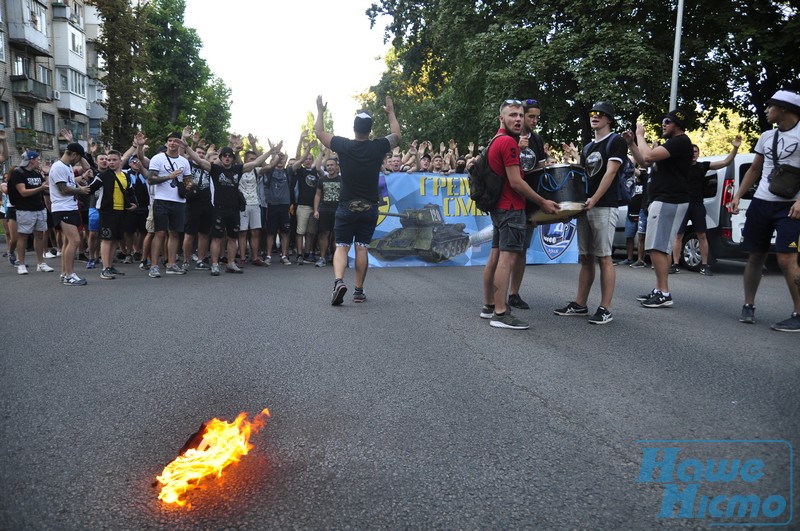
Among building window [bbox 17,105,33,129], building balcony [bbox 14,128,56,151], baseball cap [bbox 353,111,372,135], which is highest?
building window [bbox 17,105,33,129]

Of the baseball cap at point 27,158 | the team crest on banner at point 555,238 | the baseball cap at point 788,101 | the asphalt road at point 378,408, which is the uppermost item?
the baseball cap at point 788,101

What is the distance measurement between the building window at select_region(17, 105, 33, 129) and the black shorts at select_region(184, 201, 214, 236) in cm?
3525

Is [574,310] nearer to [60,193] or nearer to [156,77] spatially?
[60,193]

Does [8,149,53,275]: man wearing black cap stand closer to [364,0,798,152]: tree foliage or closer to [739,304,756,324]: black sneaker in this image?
[739,304,756,324]: black sneaker

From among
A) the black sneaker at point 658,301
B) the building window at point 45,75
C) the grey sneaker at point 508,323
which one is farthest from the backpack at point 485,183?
the building window at point 45,75

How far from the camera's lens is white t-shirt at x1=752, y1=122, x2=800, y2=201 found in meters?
5.75

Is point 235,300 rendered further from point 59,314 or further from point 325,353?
point 325,353

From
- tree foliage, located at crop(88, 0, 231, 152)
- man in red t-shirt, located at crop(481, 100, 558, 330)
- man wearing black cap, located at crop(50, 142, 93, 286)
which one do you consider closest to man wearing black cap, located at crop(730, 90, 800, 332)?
man in red t-shirt, located at crop(481, 100, 558, 330)

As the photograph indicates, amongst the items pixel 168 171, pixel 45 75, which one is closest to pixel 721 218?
pixel 168 171

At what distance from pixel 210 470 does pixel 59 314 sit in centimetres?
495

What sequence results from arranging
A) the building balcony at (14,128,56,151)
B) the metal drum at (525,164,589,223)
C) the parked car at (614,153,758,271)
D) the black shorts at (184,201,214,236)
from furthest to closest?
the building balcony at (14,128,56,151) < the parked car at (614,153,758,271) < the black shorts at (184,201,214,236) < the metal drum at (525,164,589,223)

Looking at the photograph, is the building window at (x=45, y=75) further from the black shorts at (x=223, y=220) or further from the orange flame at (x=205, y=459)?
the orange flame at (x=205, y=459)

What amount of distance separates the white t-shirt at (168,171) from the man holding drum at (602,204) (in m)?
6.48

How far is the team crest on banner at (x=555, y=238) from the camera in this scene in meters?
12.8
